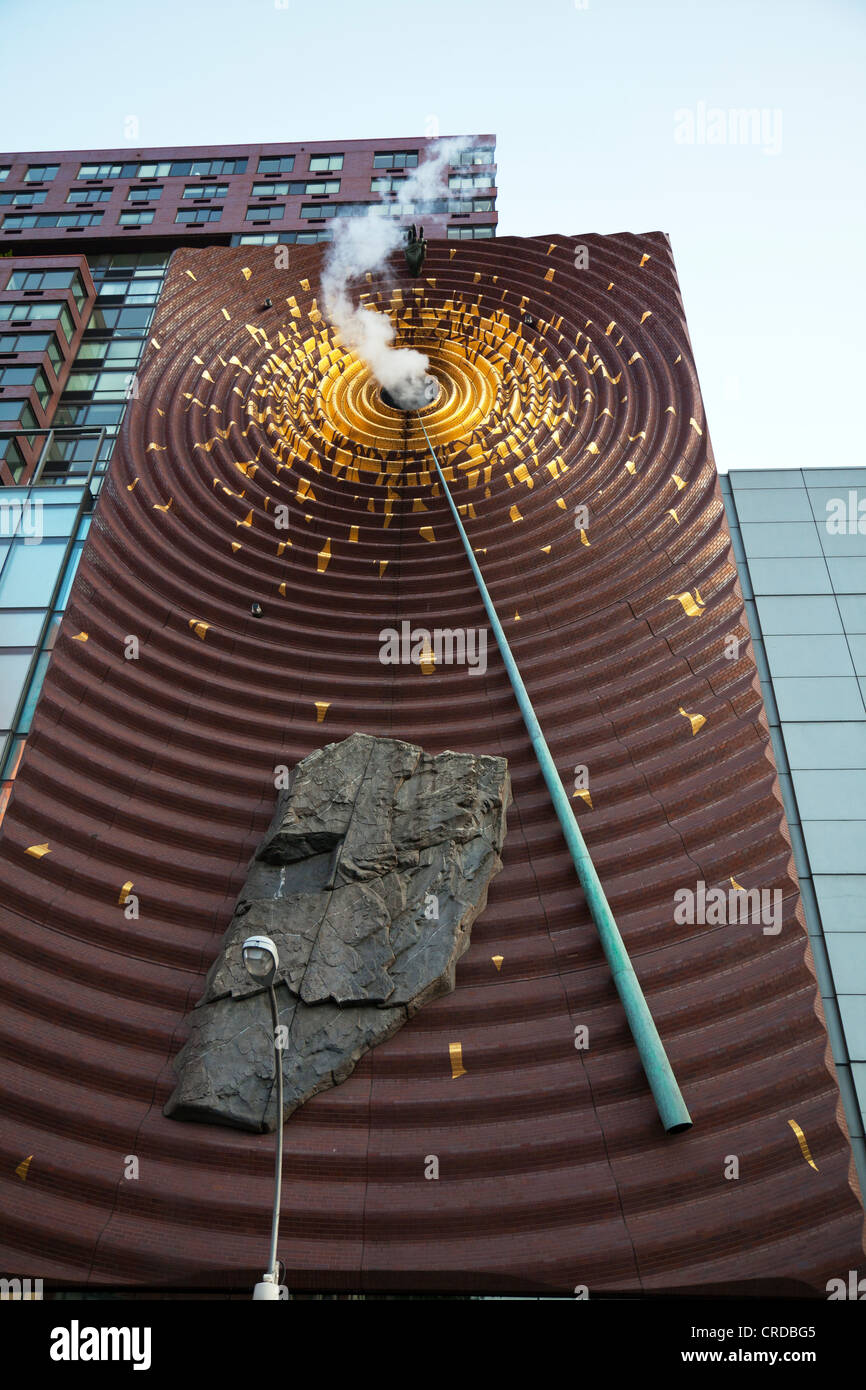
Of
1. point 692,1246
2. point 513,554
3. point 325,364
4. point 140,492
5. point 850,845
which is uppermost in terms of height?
point 325,364

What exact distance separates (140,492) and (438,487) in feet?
16.3

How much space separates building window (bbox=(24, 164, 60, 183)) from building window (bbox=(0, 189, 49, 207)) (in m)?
0.77

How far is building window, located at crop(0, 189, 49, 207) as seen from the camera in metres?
35.0

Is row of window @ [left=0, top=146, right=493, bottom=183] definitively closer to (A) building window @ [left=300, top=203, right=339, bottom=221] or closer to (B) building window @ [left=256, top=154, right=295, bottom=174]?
(B) building window @ [left=256, top=154, right=295, bottom=174]

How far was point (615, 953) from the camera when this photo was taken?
9789 millimetres

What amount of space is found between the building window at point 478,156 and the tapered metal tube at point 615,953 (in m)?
30.7

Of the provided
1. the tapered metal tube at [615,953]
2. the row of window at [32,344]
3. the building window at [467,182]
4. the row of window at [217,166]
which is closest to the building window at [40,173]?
the row of window at [217,166]

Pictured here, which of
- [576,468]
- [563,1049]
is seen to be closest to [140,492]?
[576,468]

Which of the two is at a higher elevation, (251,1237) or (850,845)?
(850,845)

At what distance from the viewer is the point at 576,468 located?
16312 millimetres

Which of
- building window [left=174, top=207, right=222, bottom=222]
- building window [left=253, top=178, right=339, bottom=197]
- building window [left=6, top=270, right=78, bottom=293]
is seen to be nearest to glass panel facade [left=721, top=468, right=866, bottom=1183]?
building window [left=6, top=270, right=78, bottom=293]

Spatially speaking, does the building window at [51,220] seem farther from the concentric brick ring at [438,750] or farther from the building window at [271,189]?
the concentric brick ring at [438,750]
